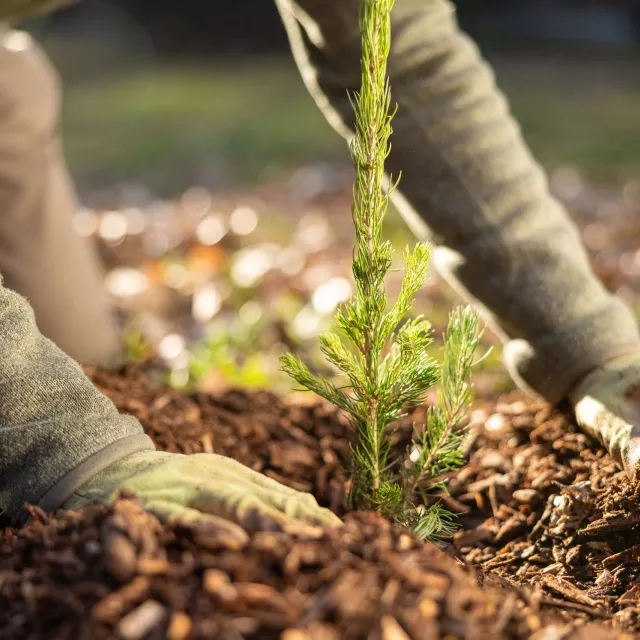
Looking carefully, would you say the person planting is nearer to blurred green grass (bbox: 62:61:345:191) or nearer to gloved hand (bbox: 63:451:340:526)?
gloved hand (bbox: 63:451:340:526)

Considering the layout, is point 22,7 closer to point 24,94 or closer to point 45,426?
point 24,94

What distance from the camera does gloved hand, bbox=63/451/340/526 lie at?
48.1 inches

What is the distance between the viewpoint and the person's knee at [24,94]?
2.74 metres

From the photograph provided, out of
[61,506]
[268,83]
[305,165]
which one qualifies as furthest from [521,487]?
[268,83]

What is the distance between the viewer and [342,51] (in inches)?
72.0

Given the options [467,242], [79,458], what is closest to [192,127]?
[467,242]

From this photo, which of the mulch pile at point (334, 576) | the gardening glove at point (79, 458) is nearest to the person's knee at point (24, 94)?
the gardening glove at point (79, 458)

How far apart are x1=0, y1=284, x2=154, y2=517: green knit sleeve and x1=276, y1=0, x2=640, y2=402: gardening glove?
0.88 meters

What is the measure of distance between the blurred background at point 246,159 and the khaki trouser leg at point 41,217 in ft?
0.85

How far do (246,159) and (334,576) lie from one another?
6045mm

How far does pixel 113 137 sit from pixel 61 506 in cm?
710

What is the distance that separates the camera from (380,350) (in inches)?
57.2

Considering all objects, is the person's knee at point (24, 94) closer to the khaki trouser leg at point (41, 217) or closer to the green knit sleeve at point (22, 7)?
the khaki trouser leg at point (41, 217)

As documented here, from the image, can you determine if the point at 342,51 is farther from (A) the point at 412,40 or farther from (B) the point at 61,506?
(B) the point at 61,506
